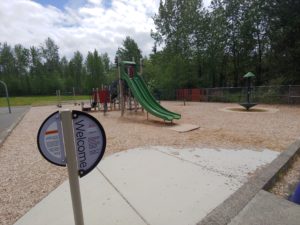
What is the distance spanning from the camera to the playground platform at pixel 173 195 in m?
2.11

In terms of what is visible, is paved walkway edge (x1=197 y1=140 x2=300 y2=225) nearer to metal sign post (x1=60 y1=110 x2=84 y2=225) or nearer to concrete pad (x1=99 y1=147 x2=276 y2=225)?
concrete pad (x1=99 y1=147 x2=276 y2=225)

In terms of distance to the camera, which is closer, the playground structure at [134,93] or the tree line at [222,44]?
the playground structure at [134,93]

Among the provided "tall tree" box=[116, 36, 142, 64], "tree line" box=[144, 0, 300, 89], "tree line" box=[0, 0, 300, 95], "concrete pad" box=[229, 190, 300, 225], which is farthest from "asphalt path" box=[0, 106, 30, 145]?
"tall tree" box=[116, 36, 142, 64]

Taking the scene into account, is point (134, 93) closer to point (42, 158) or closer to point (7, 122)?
point (42, 158)

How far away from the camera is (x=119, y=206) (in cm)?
234

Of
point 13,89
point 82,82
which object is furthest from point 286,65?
point 13,89

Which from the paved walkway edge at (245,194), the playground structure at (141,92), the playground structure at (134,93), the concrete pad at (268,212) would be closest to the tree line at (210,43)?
the playground structure at (134,93)

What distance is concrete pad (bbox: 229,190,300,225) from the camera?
1978 mm

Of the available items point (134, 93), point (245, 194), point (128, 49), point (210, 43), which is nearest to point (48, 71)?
point (128, 49)

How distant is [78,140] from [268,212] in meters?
1.99

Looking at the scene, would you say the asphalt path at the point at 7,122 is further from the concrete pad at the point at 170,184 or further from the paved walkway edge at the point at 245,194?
the paved walkway edge at the point at 245,194

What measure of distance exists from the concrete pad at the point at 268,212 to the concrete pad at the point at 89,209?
99 centimetres

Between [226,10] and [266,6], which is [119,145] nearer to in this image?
[266,6]

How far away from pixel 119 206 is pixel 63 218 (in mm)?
574
